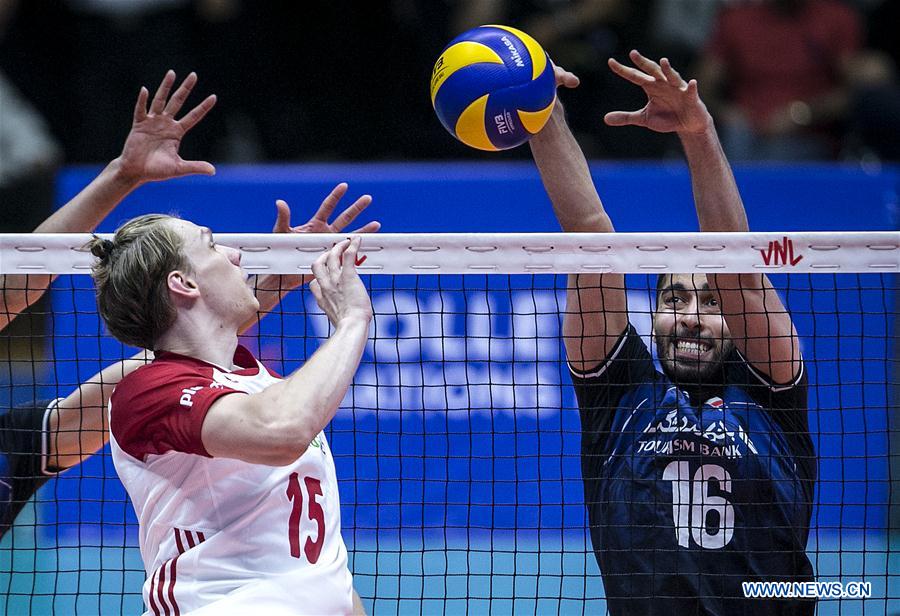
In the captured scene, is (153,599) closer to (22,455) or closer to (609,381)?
(22,455)

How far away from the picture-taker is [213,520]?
11.8ft

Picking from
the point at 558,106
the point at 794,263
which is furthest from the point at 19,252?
the point at 794,263

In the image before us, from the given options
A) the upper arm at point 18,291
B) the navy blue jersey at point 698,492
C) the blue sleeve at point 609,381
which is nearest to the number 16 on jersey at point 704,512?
the navy blue jersey at point 698,492

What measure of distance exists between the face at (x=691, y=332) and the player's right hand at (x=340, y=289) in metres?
1.38

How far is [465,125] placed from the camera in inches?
184

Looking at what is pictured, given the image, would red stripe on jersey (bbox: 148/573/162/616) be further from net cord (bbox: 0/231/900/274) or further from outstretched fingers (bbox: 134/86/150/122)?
outstretched fingers (bbox: 134/86/150/122)

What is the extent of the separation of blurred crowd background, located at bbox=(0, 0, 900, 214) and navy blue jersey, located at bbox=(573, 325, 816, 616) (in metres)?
5.35

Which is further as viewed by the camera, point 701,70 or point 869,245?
point 701,70

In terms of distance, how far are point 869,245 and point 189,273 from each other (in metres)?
2.41

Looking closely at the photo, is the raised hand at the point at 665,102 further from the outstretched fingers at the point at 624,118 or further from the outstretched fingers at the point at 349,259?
the outstretched fingers at the point at 349,259

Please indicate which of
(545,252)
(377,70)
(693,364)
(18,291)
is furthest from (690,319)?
(377,70)

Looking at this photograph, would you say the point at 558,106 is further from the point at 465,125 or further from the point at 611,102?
the point at 611,102

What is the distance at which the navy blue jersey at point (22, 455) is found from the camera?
188 inches

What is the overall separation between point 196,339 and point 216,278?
7.8 inches
